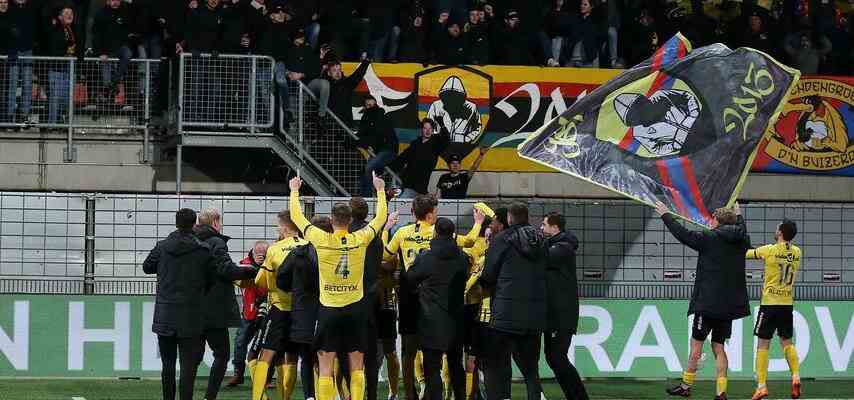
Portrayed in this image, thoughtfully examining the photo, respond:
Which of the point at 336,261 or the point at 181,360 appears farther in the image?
the point at 181,360

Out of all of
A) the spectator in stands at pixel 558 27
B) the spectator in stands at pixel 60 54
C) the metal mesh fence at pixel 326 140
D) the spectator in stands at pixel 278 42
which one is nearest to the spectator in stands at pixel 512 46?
the spectator in stands at pixel 558 27

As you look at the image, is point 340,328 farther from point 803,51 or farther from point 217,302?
point 803,51

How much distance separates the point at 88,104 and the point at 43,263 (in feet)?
14.6

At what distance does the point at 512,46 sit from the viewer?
24000 millimetres

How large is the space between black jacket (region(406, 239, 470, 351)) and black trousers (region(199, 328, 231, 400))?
191cm

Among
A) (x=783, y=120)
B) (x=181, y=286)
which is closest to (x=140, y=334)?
(x=181, y=286)

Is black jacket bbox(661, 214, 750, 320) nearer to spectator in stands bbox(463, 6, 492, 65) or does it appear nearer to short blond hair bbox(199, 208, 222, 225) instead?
short blond hair bbox(199, 208, 222, 225)

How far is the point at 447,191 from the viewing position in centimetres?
2178

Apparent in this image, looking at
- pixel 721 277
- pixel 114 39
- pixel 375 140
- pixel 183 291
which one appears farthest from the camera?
pixel 114 39

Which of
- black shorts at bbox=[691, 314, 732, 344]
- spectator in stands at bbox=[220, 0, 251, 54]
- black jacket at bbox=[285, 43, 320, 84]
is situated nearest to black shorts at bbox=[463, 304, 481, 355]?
black shorts at bbox=[691, 314, 732, 344]

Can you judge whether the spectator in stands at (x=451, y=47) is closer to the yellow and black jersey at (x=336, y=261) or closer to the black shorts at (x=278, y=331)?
the black shorts at (x=278, y=331)

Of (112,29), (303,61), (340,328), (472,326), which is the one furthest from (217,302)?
(112,29)

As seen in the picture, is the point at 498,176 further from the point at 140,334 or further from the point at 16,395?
the point at 16,395

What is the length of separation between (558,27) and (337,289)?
11691 mm
